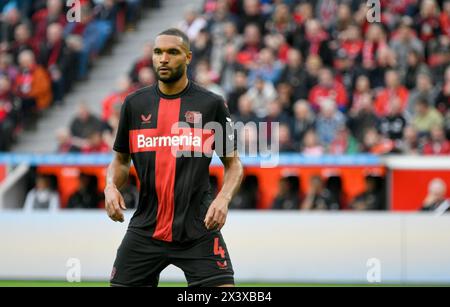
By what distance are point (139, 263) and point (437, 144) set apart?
9283mm

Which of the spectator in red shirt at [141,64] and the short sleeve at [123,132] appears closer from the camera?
the short sleeve at [123,132]

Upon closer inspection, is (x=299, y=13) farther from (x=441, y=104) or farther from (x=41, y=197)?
(x=41, y=197)

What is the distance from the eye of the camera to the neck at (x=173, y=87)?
24.3 feet

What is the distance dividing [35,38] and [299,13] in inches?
225

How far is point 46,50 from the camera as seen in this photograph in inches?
808

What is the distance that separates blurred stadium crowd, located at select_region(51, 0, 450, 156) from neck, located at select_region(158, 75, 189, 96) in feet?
27.5

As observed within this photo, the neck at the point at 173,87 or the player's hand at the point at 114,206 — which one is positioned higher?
the neck at the point at 173,87

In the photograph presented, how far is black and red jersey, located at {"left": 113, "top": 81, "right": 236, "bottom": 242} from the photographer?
7285mm

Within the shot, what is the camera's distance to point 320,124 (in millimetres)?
16500

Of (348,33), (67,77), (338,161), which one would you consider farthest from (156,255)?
(67,77)

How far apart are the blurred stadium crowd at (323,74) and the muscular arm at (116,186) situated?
8.28m

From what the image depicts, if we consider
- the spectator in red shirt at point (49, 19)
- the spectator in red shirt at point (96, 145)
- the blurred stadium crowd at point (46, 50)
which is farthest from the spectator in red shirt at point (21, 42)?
the spectator in red shirt at point (96, 145)

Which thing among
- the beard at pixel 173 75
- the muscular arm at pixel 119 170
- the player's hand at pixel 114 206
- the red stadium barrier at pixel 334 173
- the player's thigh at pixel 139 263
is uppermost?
the beard at pixel 173 75

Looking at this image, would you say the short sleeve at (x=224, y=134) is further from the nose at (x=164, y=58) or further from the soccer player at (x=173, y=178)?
the nose at (x=164, y=58)
